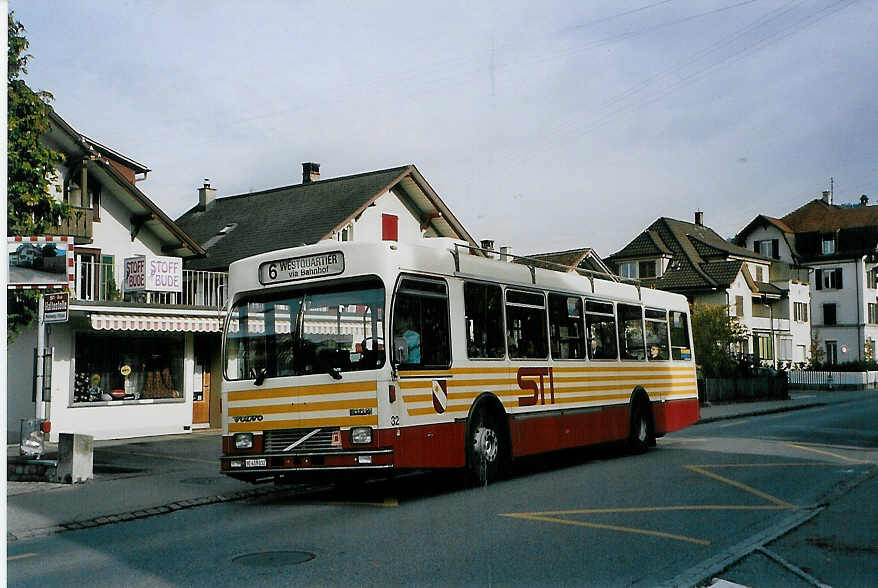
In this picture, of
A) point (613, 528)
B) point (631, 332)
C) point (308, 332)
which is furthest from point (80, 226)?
point (613, 528)

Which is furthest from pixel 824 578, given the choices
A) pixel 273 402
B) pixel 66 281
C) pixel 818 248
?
pixel 818 248

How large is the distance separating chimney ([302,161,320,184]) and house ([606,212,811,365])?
102 feet

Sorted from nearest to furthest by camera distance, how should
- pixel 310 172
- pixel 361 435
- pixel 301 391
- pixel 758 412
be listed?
pixel 361 435 < pixel 301 391 < pixel 758 412 < pixel 310 172

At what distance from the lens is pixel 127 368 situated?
85.4 feet

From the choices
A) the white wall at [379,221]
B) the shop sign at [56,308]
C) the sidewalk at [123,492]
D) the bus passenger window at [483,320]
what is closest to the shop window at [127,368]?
the sidewalk at [123,492]

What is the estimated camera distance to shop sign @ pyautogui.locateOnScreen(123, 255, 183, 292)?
25.2m

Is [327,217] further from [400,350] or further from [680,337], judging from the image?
[400,350]

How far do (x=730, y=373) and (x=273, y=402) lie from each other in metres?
39.9

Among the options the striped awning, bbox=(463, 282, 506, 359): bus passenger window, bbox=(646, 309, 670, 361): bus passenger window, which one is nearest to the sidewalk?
bbox=(463, 282, 506, 359): bus passenger window

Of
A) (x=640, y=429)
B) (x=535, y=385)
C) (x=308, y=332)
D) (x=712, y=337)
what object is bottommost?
(x=640, y=429)

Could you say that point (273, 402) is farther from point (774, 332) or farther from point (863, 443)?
point (774, 332)

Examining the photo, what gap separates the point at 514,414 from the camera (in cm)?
1365

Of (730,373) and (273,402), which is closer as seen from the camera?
(273,402)

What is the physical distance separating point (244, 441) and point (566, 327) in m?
5.93
